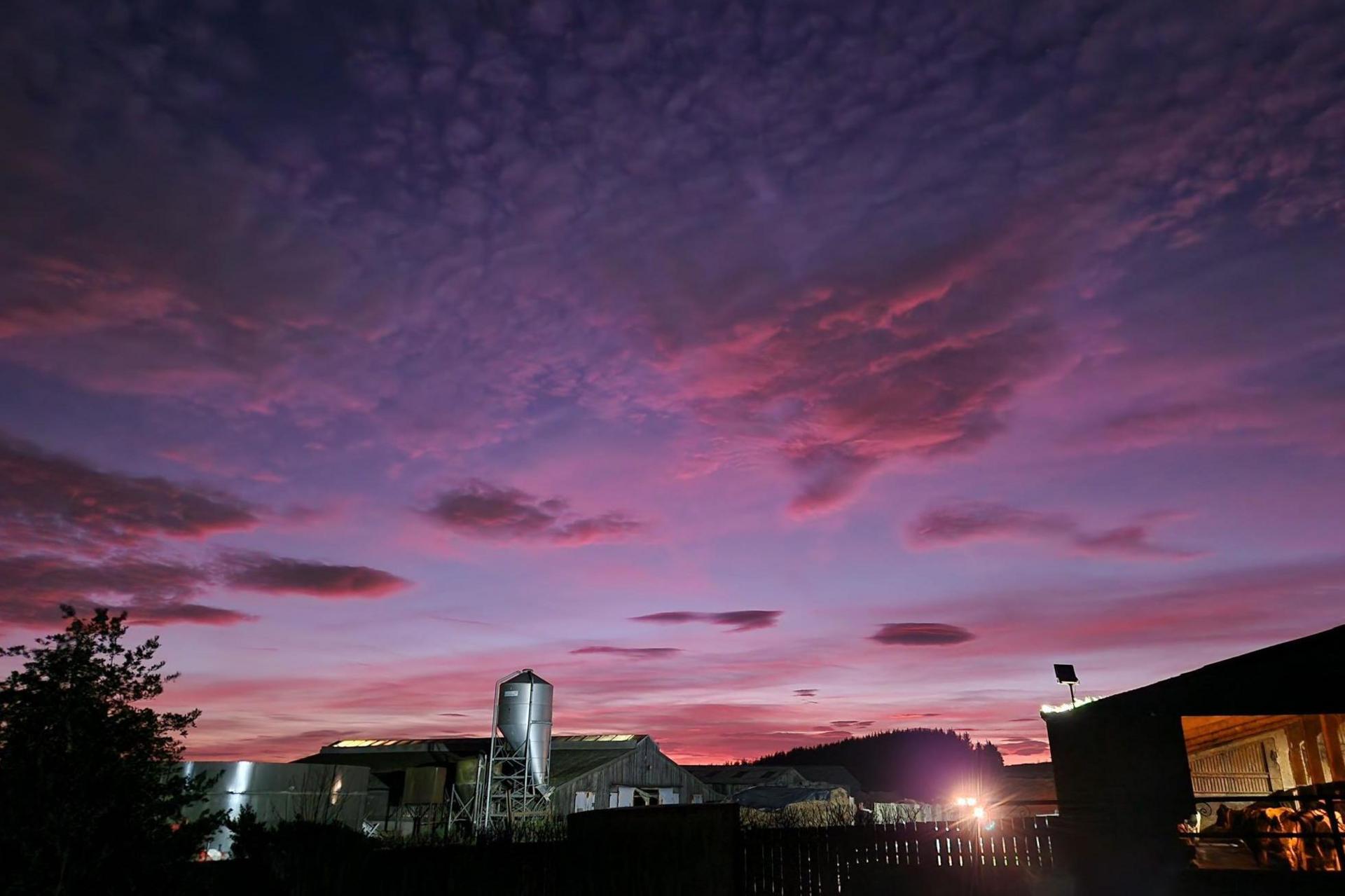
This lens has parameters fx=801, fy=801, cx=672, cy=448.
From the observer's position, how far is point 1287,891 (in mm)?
11023

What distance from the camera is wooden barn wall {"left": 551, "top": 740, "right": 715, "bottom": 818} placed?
4119 cm

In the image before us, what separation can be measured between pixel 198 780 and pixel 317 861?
5615mm

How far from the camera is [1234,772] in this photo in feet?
62.3

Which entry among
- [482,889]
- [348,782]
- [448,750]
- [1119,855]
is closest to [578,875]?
[482,889]

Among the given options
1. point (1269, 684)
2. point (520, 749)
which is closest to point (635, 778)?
point (520, 749)

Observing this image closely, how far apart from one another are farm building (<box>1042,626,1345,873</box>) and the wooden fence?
2.50ft

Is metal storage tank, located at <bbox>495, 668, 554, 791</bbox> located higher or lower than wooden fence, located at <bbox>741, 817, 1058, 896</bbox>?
higher

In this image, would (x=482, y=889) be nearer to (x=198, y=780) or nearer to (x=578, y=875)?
(x=578, y=875)

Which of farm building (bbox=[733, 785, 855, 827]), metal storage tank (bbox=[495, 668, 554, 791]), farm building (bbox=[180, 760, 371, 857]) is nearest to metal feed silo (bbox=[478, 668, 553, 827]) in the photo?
metal storage tank (bbox=[495, 668, 554, 791])

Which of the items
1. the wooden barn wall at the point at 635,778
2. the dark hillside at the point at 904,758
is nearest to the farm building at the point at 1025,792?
the wooden barn wall at the point at 635,778

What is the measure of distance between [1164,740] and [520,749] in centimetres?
3351

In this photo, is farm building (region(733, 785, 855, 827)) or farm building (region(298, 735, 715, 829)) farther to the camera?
farm building (region(298, 735, 715, 829))

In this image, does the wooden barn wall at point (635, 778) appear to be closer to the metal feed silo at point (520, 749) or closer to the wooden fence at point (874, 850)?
the metal feed silo at point (520, 749)

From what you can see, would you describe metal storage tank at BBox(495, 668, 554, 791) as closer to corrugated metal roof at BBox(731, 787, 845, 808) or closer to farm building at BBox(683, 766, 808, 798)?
corrugated metal roof at BBox(731, 787, 845, 808)
